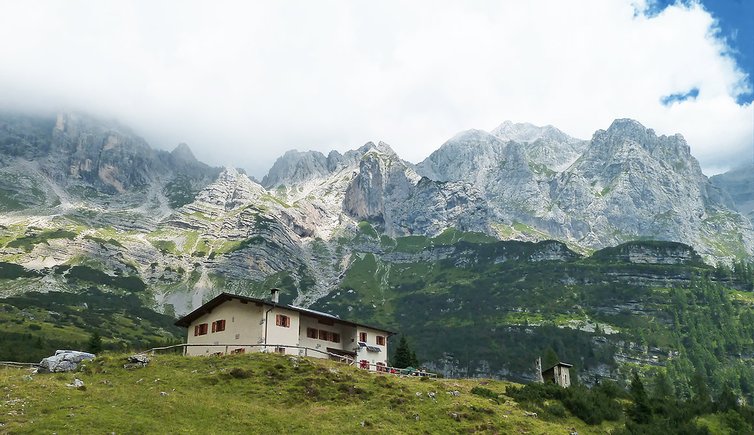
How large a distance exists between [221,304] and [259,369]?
72.6ft

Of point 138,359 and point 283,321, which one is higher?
point 283,321

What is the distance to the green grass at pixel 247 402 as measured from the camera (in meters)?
37.6

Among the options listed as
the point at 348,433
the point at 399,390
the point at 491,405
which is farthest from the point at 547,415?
the point at 348,433

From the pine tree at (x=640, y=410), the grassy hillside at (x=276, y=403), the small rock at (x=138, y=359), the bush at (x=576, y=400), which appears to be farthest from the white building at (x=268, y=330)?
the pine tree at (x=640, y=410)

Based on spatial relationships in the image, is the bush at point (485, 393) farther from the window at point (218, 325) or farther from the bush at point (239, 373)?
the window at point (218, 325)

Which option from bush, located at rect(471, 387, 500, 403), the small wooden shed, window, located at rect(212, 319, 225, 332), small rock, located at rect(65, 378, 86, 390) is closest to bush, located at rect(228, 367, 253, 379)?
small rock, located at rect(65, 378, 86, 390)

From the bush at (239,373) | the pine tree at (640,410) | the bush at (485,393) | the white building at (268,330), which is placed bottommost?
the pine tree at (640,410)

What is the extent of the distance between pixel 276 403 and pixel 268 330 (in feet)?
73.2

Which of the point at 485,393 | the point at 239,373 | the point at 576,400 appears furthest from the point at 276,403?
the point at 576,400

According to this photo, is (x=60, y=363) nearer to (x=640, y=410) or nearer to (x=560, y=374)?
Result: (x=640, y=410)

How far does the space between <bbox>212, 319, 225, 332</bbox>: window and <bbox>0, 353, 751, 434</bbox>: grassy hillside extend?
1490 cm

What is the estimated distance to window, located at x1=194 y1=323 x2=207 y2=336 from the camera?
74994mm

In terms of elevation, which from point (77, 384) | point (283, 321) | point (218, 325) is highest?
point (283, 321)

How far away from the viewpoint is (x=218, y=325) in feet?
238
